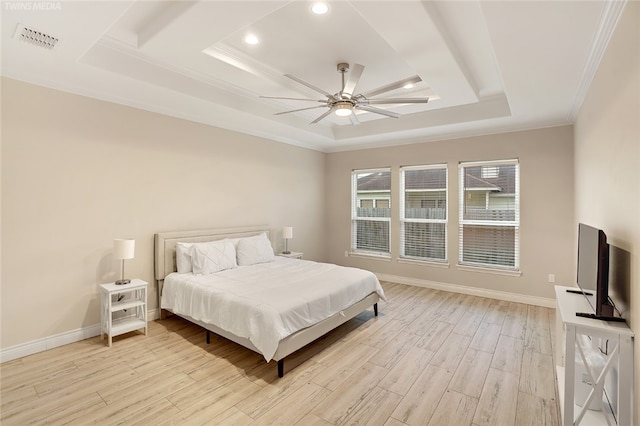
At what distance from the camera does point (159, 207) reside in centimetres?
390

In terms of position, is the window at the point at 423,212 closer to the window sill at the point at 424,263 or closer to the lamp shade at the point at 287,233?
the window sill at the point at 424,263

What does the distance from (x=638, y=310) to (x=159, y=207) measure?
451 centimetres

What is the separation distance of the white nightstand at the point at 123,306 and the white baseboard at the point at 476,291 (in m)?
4.20

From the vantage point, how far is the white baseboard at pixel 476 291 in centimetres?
447

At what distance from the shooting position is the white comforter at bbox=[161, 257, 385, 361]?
2648 millimetres

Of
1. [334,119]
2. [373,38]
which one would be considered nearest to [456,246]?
[334,119]

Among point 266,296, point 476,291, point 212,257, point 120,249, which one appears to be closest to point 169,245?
point 212,257

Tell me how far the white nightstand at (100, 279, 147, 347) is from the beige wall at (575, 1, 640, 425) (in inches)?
162

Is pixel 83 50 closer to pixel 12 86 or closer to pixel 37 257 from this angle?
pixel 12 86

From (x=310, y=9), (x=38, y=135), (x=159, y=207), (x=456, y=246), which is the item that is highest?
(x=310, y=9)

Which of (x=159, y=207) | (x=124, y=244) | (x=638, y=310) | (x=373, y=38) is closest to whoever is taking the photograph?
(x=638, y=310)

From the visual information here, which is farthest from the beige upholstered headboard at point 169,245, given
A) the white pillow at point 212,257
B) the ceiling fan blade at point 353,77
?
the ceiling fan blade at point 353,77

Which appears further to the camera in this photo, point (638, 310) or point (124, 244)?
point (124, 244)

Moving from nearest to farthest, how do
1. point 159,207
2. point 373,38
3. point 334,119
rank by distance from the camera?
point 373,38 < point 159,207 < point 334,119
